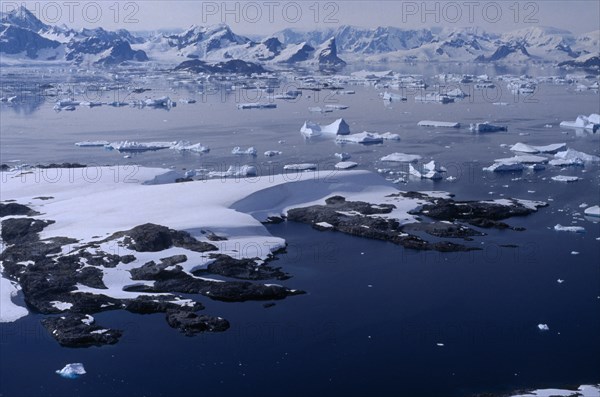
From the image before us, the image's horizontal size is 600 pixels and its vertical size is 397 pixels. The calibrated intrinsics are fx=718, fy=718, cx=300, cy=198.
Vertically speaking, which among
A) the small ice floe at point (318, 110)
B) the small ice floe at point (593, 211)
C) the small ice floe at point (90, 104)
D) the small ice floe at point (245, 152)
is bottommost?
the small ice floe at point (593, 211)

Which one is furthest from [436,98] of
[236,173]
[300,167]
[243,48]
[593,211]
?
[243,48]

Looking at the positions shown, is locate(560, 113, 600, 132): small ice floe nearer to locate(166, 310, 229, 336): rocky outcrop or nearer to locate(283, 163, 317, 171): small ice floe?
locate(283, 163, 317, 171): small ice floe

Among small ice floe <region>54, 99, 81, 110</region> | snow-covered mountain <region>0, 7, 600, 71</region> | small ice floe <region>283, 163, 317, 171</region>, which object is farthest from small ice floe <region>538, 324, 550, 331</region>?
snow-covered mountain <region>0, 7, 600, 71</region>

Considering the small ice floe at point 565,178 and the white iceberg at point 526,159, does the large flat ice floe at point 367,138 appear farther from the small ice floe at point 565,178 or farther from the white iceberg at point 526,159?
the small ice floe at point 565,178

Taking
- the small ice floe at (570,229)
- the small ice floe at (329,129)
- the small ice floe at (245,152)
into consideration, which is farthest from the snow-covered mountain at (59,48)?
the small ice floe at (570,229)

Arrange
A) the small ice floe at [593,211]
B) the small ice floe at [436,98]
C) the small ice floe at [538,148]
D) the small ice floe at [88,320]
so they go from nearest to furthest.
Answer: the small ice floe at [88,320] → the small ice floe at [593,211] → the small ice floe at [538,148] → the small ice floe at [436,98]

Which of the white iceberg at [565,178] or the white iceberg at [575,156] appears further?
the white iceberg at [575,156]
